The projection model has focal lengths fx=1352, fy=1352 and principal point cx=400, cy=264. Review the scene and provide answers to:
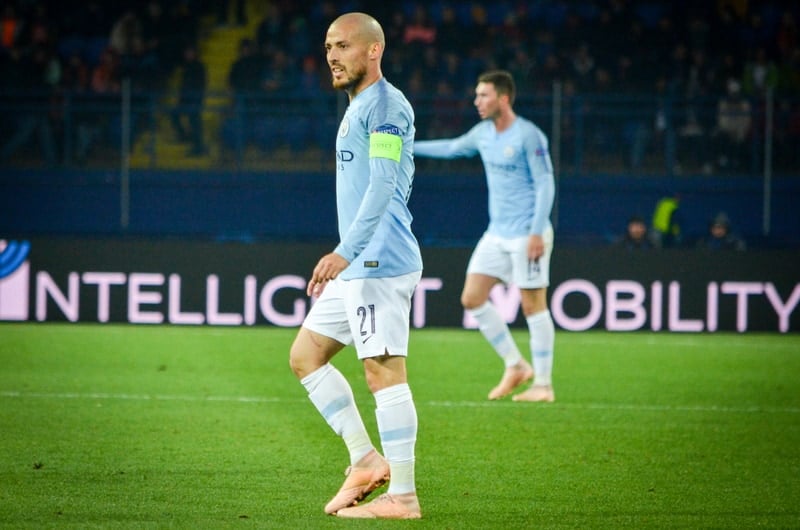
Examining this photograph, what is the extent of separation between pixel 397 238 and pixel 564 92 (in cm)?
1454

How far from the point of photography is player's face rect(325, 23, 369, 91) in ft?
17.0

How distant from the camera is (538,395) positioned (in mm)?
9133

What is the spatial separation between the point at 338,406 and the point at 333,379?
111mm

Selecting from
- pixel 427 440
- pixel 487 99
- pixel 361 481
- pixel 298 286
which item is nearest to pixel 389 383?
pixel 361 481

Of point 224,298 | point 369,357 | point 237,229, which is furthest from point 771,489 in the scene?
point 237,229

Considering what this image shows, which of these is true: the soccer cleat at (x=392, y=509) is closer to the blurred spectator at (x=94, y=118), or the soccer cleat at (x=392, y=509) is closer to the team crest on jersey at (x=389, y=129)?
the team crest on jersey at (x=389, y=129)

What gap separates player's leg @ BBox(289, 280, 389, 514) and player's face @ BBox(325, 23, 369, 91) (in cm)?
85

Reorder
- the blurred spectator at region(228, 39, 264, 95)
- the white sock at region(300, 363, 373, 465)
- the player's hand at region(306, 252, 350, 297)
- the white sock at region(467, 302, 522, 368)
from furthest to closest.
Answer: the blurred spectator at region(228, 39, 264, 95)
the white sock at region(467, 302, 522, 368)
the white sock at region(300, 363, 373, 465)
the player's hand at region(306, 252, 350, 297)

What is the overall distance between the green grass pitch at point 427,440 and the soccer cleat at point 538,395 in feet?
0.43

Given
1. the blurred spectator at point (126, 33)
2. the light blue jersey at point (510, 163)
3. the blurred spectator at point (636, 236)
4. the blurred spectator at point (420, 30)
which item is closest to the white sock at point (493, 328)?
the light blue jersey at point (510, 163)

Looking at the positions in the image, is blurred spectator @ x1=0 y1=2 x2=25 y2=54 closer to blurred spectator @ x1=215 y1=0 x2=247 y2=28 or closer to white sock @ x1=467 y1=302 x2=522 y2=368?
blurred spectator @ x1=215 y1=0 x2=247 y2=28

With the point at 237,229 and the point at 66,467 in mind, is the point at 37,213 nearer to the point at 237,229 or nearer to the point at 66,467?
the point at 237,229

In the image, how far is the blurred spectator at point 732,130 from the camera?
17750mm

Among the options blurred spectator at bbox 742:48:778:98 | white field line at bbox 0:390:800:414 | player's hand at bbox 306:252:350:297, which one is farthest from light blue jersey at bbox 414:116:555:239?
blurred spectator at bbox 742:48:778:98
